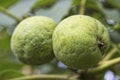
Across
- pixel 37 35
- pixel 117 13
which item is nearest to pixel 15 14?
pixel 37 35

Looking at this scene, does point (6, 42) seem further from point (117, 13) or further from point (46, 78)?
point (117, 13)

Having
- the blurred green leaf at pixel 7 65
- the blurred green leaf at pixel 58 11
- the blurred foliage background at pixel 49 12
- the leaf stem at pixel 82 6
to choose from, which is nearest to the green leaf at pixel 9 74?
the blurred foliage background at pixel 49 12

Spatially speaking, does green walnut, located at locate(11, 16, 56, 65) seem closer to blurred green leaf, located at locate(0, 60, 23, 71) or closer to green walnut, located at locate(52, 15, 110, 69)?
green walnut, located at locate(52, 15, 110, 69)

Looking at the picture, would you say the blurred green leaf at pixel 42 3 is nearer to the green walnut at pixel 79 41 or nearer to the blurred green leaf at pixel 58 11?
the blurred green leaf at pixel 58 11

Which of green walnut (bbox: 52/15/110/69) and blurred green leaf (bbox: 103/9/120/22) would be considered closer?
green walnut (bbox: 52/15/110/69)

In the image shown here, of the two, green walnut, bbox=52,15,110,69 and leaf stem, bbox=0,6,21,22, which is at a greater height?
leaf stem, bbox=0,6,21,22

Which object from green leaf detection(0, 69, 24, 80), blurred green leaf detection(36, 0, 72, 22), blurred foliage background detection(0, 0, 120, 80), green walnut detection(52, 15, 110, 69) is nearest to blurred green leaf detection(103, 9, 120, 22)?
blurred foliage background detection(0, 0, 120, 80)
